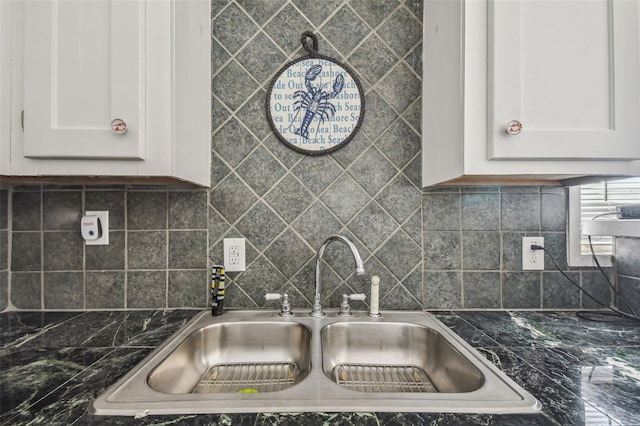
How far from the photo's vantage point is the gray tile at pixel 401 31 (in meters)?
1.26

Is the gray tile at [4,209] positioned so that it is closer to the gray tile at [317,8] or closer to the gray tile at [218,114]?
the gray tile at [218,114]

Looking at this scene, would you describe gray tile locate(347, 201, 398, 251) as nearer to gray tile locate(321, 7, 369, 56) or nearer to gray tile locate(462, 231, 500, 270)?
gray tile locate(462, 231, 500, 270)

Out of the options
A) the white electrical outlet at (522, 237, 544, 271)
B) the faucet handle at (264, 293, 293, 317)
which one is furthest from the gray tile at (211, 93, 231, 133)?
the white electrical outlet at (522, 237, 544, 271)

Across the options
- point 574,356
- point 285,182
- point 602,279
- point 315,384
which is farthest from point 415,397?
point 602,279

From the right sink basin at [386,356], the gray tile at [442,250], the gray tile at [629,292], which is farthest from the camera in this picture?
the gray tile at [442,250]

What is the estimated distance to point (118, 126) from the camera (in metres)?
0.88

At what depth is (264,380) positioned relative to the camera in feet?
3.32

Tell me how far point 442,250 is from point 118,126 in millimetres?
1176

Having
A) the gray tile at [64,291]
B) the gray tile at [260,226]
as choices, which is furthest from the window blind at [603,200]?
the gray tile at [64,291]

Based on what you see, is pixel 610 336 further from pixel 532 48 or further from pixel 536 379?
pixel 532 48

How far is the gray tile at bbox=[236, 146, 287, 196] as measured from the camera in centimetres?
125

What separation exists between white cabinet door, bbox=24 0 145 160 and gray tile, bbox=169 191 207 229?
1.21 feet

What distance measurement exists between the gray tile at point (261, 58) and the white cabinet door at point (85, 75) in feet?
1.41

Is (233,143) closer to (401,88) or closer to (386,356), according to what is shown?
(401,88)
